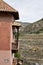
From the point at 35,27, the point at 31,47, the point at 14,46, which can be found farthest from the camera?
the point at 35,27

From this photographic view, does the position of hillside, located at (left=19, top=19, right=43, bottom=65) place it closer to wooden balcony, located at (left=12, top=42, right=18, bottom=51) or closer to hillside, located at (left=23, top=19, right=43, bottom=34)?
hillside, located at (left=23, top=19, right=43, bottom=34)

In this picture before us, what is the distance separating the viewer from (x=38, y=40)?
69.0 metres

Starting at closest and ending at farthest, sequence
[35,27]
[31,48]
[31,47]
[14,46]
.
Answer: [14,46], [31,48], [31,47], [35,27]

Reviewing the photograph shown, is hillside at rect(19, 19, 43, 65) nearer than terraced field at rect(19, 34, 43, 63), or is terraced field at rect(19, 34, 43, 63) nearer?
hillside at rect(19, 19, 43, 65)

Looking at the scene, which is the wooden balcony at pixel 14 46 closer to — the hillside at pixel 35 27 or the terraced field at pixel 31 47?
the terraced field at pixel 31 47

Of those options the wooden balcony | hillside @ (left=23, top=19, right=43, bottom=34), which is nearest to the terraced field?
hillside @ (left=23, top=19, right=43, bottom=34)

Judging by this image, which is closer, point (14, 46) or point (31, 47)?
point (14, 46)

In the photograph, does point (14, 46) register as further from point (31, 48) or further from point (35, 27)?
point (35, 27)

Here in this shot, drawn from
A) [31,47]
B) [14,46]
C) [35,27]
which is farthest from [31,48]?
[14,46]

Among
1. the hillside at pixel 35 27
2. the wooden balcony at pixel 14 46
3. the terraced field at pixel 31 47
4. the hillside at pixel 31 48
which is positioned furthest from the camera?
the hillside at pixel 35 27

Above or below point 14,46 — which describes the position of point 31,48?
below

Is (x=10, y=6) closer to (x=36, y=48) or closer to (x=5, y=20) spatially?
(x=5, y=20)

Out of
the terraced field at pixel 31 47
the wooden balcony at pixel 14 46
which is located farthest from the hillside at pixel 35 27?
the wooden balcony at pixel 14 46

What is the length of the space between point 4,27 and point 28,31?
60855 mm
